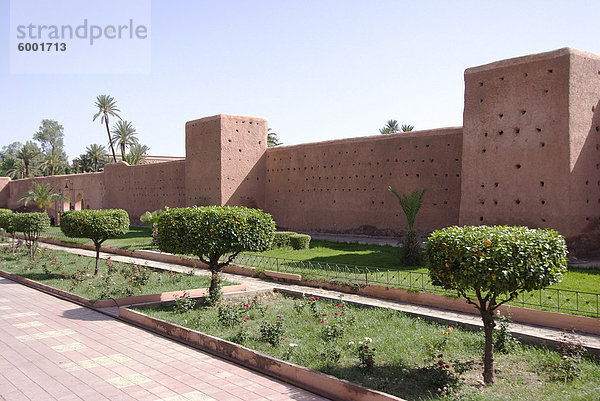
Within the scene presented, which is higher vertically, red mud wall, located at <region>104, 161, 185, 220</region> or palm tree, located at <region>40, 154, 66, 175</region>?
palm tree, located at <region>40, 154, 66, 175</region>

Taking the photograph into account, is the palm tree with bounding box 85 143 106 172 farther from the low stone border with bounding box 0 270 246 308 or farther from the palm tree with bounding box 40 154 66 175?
the low stone border with bounding box 0 270 246 308

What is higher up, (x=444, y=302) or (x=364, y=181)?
(x=364, y=181)

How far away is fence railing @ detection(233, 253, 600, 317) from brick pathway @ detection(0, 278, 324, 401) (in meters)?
3.49

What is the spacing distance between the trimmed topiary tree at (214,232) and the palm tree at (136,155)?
2968 centimetres

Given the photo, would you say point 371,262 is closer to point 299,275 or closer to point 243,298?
point 299,275

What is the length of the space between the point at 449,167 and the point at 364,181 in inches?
139

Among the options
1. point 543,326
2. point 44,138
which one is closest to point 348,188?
point 543,326

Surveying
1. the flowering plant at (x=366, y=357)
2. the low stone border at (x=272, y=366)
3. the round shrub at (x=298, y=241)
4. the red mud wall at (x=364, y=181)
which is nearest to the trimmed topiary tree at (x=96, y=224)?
the low stone border at (x=272, y=366)

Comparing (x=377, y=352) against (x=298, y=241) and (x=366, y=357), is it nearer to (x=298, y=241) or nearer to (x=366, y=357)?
(x=366, y=357)

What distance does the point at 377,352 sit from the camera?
20.4 feet

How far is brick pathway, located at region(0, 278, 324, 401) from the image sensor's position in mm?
5285

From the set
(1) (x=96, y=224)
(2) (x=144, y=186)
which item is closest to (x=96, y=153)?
(2) (x=144, y=186)

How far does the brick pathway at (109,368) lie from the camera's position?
5.29m

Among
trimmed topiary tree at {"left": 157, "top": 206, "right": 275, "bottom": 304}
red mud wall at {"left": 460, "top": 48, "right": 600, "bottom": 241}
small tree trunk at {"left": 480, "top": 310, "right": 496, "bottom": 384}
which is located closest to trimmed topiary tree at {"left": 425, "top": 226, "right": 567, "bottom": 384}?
small tree trunk at {"left": 480, "top": 310, "right": 496, "bottom": 384}
